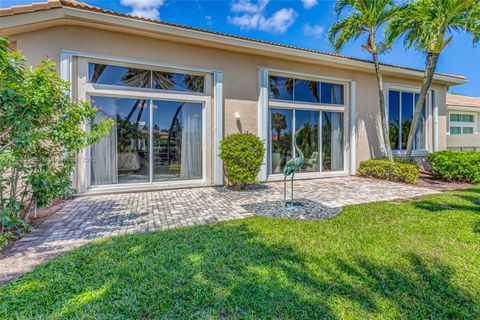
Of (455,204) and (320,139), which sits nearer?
(455,204)

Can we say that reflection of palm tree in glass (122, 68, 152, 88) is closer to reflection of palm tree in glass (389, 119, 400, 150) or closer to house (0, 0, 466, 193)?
house (0, 0, 466, 193)

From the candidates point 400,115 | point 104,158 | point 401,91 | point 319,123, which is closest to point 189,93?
point 104,158

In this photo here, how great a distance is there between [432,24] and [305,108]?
4.81 meters

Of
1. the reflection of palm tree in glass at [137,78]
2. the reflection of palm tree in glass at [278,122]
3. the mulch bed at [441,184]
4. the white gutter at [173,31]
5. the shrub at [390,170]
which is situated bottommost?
the mulch bed at [441,184]

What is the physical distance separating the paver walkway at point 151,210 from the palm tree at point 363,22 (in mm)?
3834

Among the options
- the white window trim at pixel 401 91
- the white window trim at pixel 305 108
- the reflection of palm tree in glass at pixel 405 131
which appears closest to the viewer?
the white window trim at pixel 305 108

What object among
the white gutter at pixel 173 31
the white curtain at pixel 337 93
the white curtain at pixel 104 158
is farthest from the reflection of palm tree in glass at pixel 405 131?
the white curtain at pixel 104 158

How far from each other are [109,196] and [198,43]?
555cm

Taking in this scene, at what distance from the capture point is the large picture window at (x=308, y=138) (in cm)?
988

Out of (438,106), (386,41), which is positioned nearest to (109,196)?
(386,41)

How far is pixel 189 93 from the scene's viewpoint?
8.38 metres

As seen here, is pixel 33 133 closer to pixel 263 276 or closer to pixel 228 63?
pixel 263 276

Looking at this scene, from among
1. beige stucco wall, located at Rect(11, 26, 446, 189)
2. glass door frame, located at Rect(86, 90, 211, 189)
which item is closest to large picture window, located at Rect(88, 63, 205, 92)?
glass door frame, located at Rect(86, 90, 211, 189)

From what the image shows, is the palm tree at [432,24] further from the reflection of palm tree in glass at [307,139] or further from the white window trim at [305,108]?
the reflection of palm tree in glass at [307,139]
